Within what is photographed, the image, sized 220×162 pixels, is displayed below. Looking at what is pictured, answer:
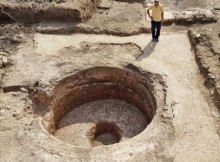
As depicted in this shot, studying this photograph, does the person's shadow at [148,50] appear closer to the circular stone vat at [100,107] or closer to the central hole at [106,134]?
the circular stone vat at [100,107]

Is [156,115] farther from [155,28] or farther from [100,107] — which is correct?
[155,28]

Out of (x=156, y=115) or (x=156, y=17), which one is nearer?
(x=156, y=115)

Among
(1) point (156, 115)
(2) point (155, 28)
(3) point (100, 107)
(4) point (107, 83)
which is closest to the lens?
(1) point (156, 115)

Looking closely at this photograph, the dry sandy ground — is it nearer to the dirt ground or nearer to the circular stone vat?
the dirt ground

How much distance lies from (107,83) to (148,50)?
1.68 meters

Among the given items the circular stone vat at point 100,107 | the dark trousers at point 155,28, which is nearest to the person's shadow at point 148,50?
the dark trousers at point 155,28

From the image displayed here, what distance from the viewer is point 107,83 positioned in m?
10.6

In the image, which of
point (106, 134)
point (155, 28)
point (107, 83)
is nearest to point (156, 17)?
point (155, 28)

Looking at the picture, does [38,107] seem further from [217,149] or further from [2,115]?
[217,149]

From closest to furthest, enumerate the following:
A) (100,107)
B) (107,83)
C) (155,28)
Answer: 1. (107,83)
2. (100,107)
3. (155,28)

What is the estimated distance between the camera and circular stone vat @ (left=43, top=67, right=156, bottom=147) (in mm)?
9891

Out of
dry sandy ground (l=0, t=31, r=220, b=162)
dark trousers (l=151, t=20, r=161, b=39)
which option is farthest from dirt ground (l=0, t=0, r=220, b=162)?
dark trousers (l=151, t=20, r=161, b=39)

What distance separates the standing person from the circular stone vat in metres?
2.00

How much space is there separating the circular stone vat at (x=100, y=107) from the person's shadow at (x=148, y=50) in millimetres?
805
